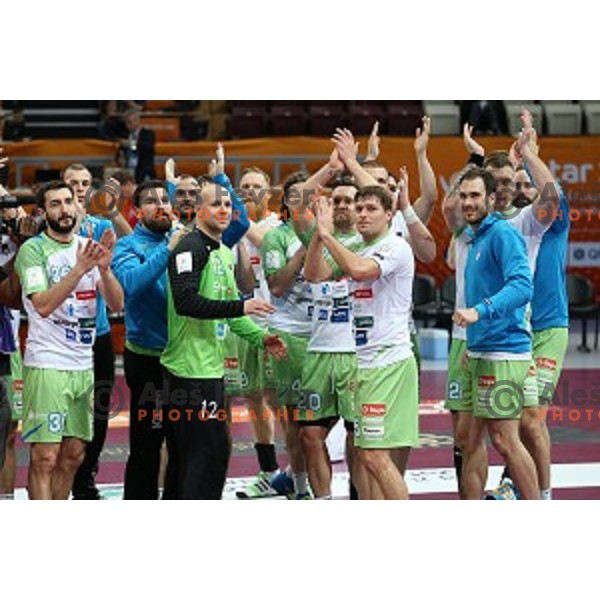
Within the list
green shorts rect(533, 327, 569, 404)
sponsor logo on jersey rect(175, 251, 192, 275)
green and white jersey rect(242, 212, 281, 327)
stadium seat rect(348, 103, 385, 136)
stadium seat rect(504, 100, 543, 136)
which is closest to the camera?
sponsor logo on jersey rect(175, 251, 192, 275)

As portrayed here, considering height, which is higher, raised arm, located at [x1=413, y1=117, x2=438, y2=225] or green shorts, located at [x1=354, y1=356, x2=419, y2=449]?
raised arm, located at [x1=413, y1=117, x2=438, y2=225]

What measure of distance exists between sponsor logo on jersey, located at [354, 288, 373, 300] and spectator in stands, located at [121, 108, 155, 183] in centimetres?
878

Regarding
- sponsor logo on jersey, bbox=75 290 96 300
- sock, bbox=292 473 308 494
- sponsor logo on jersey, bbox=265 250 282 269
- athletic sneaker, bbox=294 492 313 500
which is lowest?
athletic sneaker, bbox=294 492 313 500

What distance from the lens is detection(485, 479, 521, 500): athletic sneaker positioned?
962cm

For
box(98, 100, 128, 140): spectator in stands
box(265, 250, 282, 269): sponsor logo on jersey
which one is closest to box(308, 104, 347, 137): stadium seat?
box(98, 100, 128, 140): spectator in stands

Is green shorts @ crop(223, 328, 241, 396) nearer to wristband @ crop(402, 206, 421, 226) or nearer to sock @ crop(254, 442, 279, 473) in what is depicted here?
sock @ crop(254, 442, 279, 473)

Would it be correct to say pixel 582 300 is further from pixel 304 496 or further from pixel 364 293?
pixel 364 293

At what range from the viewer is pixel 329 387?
10.0m

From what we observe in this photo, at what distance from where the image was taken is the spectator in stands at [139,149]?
17.7 metres

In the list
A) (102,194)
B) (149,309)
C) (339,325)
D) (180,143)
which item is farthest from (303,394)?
(180,143)

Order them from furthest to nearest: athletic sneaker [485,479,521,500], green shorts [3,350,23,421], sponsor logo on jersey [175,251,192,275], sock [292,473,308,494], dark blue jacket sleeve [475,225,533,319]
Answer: sock [292,473,308,494] → green shorts [3,350,23,421] → athletic sneaker [485,479,521,500] → dark blue jacket sleeve [475,225,533,319] → sponsor logo on jersey [175,251,192,275]

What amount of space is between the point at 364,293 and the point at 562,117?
11.5 meters

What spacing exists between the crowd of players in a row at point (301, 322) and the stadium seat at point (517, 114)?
8.63 meters

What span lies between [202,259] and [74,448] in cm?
133
